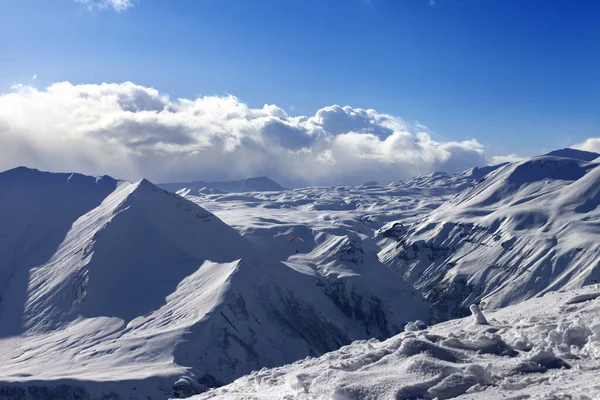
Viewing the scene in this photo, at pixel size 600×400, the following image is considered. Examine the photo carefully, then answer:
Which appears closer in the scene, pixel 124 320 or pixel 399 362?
pixel 399 362

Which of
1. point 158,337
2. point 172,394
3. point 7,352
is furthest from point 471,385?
point 7,352

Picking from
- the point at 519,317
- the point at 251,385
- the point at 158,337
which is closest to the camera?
the point at 251,385

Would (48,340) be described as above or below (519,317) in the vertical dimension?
below

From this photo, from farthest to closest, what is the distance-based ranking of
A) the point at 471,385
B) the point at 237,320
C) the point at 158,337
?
the point at 237,320, the point at 158,337, the point at 471,385

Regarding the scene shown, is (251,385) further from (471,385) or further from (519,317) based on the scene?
(519,317)

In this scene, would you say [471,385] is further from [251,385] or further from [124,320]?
[124,320]

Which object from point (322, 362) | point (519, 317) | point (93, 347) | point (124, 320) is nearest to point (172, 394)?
point (93, 347)

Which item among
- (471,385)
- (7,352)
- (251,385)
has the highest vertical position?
(471,385)
